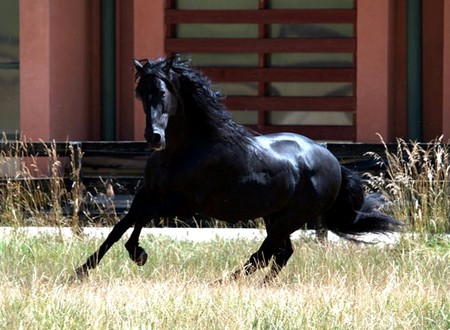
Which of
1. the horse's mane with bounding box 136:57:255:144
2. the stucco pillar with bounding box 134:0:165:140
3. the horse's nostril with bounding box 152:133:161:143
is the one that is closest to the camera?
the horse's nostril with bounding box 152:133:161:143

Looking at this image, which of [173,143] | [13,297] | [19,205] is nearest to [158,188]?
[173,143]

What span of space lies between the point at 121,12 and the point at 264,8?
1676mm

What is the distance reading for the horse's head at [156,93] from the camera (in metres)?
8.37

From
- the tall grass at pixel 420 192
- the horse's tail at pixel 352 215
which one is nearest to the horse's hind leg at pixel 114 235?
the horse's tail at pixel 352 215

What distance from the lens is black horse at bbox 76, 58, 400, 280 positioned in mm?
8539

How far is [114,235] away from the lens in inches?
337

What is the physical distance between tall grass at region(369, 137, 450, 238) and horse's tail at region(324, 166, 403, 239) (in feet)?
2.73

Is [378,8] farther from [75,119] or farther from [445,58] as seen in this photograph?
[75,119]

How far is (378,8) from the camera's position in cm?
1412

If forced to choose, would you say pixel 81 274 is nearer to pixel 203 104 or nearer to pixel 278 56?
pixel 203 104

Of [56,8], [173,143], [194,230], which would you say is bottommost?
[194,230]

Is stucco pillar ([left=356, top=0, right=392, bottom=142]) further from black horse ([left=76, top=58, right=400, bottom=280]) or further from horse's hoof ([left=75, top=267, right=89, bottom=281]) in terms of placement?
horse's hoof ([left=75, top=267, right=89, bottom=281])

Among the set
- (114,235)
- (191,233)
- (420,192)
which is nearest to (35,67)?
(191,233)

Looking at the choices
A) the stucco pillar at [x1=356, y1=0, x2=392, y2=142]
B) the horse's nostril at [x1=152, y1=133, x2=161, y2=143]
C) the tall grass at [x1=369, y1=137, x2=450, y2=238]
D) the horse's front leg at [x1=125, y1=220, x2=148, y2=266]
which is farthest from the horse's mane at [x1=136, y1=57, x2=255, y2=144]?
the stucco pillar at [x1=356, y1=0, x2=392, y2=142]
